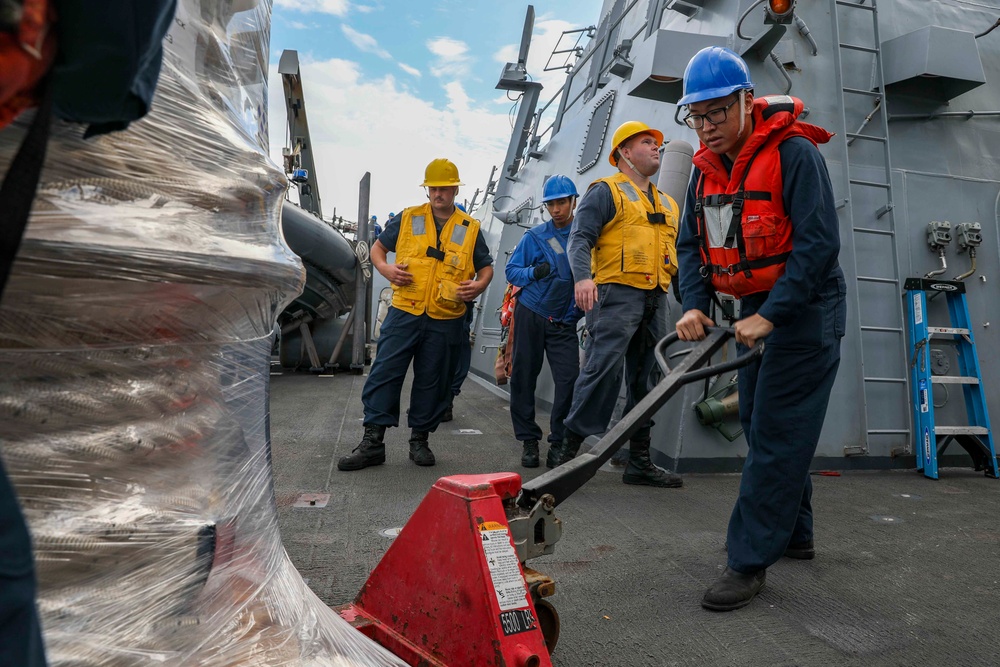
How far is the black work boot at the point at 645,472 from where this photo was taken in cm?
358

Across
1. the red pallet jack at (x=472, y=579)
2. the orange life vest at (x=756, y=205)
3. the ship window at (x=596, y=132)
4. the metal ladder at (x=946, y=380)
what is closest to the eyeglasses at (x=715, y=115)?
the orange life vest at (x=756, y=205)

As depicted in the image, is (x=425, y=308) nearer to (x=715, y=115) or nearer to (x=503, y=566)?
(x=715, y=115)

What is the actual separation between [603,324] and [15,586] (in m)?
3.27

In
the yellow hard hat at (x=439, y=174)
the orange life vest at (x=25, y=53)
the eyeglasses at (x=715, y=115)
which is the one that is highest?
the yellow hard hat at (x=439, y=174)

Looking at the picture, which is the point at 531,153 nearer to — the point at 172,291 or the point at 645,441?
the point at 645,441

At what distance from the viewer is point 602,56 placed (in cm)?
749

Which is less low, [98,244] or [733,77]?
[733,77]

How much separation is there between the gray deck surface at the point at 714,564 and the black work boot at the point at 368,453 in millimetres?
54

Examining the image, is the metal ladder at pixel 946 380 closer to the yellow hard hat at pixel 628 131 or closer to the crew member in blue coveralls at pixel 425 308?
the yellow hard hat at pixel 628 131

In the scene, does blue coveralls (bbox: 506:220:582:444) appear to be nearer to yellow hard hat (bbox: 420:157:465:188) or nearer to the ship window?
yellow hard hat (bbox: 420:157:465:188)

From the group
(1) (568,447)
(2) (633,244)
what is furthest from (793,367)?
(1) (568,447)

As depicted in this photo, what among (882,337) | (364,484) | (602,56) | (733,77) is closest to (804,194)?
(733,77)

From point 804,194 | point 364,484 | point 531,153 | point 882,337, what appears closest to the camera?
point 804,194

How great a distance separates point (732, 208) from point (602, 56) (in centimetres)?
583
